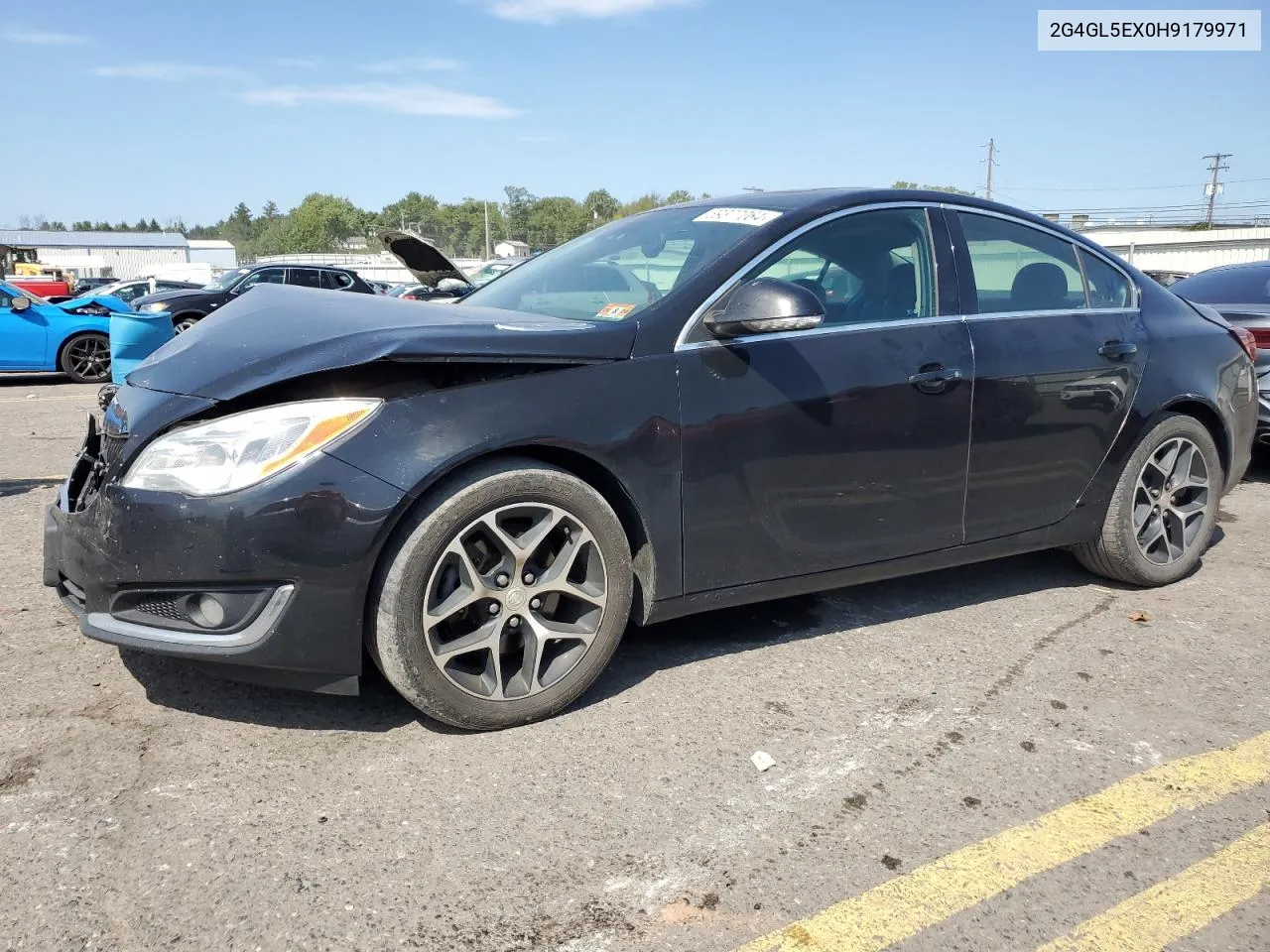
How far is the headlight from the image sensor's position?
8.06 feet

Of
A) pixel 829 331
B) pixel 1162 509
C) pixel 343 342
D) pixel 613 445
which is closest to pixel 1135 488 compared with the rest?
pixel 1162 509

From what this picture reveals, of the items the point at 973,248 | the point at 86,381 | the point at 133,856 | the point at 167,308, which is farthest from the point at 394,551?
the point at 167,308

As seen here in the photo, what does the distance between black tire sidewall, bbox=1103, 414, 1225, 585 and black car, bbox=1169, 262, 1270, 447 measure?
1.62 meters

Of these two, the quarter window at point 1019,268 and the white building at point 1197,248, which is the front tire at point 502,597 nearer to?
the quarter window at point 1019,268

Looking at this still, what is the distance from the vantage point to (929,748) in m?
2.72

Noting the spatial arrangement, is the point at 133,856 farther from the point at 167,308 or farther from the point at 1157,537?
the point at 167,308

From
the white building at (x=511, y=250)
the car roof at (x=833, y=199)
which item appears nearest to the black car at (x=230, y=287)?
the car roof at (x=833, y=199)

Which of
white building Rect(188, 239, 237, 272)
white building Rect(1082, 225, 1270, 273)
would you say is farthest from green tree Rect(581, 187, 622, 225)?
white building Rect(1082, 225, 1270, 273)

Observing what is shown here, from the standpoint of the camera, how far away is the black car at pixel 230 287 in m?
14.3

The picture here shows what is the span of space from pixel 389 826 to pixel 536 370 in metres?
1.22

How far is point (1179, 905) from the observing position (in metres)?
2.07

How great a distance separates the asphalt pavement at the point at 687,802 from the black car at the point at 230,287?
1144 cm

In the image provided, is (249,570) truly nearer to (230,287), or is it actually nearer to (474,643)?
(474,643)

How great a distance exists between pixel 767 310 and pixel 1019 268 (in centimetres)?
144
